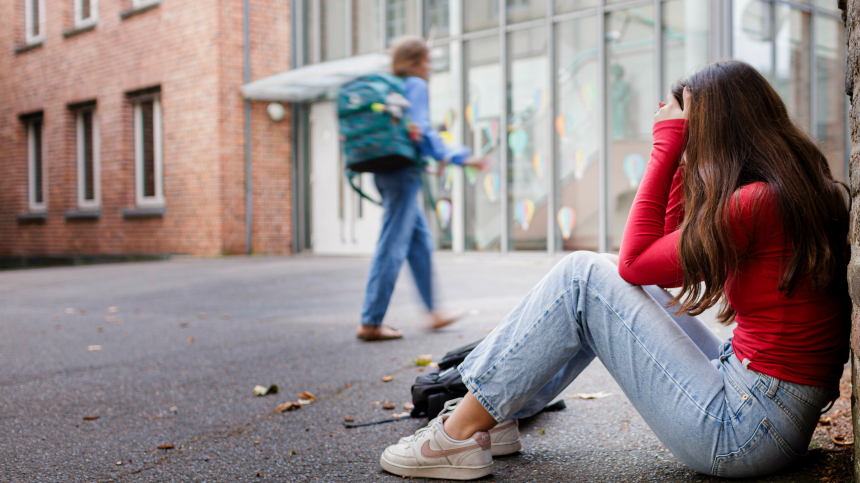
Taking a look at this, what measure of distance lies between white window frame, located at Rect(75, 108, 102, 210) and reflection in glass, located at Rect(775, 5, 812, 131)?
12718 millimetres

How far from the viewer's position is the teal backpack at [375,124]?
13.8 feet

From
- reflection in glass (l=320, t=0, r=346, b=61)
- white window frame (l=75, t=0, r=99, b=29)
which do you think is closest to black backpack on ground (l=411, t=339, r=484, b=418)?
reflection in glass (l=320, t=0, r=346, b=61)

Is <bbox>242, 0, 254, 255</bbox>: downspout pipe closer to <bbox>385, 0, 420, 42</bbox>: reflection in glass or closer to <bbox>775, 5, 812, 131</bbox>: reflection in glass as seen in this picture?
<bbox>385, 0, 420, 42</bbox>: reflection in glass

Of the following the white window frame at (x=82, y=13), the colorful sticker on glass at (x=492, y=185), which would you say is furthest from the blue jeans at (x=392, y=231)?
the white window frame at (x=82, y=13)

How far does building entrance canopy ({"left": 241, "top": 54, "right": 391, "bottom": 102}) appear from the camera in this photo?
38.3 ft

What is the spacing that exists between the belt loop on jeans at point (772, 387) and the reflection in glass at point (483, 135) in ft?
30.3

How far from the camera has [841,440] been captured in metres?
2.29

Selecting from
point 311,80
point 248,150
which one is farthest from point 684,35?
point 248,150

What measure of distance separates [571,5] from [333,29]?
476 cm

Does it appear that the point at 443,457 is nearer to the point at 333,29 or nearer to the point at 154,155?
the point at 333,29

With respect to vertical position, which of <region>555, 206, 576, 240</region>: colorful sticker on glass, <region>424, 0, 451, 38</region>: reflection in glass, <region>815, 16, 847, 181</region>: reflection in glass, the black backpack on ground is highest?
<region>424, 0, 451, 38</region>: reflection in glass

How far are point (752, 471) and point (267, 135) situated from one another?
39.7 ft

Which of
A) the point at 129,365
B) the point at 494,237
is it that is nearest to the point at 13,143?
the point at 494,237

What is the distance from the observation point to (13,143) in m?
17.1
